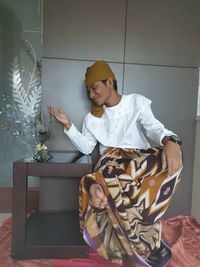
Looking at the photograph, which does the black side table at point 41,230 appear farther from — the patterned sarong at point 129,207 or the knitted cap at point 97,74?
the knitted cap at point 97,74

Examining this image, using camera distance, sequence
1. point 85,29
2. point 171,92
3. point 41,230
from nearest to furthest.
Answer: point 41,230 → point 85,29 → point 171,92

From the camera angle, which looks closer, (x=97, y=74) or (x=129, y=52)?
(x=97, y=74)

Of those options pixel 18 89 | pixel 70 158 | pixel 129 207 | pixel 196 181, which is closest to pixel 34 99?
pixel 18 89

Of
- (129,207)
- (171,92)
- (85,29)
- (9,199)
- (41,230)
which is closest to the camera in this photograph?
(129,207)

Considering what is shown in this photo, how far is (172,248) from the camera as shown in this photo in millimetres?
1251

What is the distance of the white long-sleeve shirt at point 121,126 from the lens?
4.22 ft

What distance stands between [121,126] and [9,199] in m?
1.05

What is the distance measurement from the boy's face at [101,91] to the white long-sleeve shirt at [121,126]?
65 mm

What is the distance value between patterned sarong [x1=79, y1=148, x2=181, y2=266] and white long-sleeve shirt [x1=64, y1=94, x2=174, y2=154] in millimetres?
228

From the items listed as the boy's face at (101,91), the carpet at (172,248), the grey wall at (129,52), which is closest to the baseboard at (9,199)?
the carpet at (172,248)

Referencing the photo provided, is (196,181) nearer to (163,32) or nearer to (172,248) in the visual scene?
(172,248)

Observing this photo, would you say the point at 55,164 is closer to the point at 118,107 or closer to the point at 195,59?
the point at 118,107

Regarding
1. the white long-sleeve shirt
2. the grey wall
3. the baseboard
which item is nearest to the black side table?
the white long-sleeve shirt

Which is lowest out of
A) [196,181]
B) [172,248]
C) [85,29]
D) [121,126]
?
[172,248]
